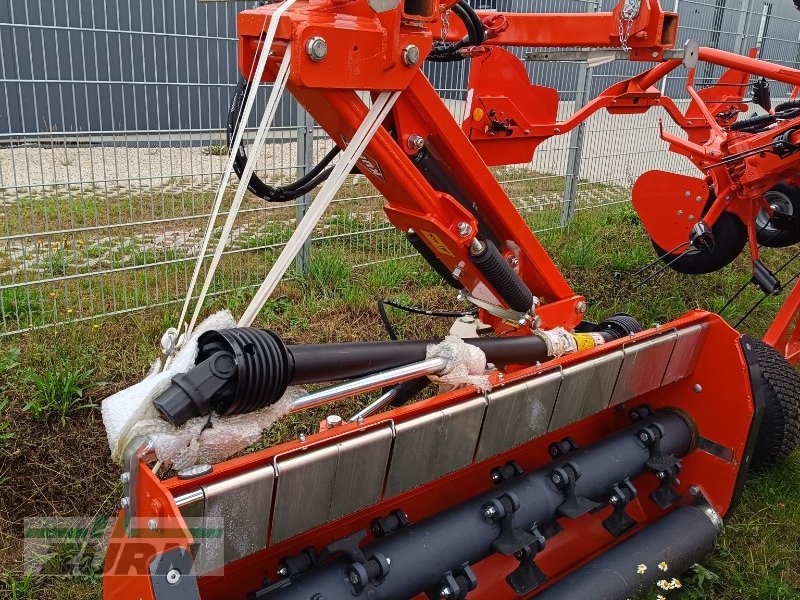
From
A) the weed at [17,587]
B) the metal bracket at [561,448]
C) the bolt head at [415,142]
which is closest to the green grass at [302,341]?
the weed at [17,587]

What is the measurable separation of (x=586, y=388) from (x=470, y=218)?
2.25 feet

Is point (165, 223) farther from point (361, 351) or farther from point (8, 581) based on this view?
point (361, 351)

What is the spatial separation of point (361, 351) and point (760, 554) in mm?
1957

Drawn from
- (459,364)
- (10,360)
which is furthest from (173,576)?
(10,360)

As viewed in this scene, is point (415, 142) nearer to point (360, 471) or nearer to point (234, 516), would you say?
point (360, 471)

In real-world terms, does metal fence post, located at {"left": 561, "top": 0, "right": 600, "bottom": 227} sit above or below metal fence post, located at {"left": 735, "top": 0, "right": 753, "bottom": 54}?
below

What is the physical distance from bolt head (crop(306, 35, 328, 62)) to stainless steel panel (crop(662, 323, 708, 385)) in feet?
5.42

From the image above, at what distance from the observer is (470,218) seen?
246cm

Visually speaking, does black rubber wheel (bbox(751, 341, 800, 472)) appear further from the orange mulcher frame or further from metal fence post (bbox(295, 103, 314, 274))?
metal fence post (bbox(295, 103, 314, 274))

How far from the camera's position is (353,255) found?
17.2 feet

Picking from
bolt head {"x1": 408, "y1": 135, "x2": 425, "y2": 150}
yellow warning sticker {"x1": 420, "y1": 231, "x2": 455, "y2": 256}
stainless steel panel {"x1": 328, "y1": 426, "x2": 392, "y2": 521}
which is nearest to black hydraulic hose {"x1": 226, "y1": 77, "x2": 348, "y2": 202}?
bolt head {"x1": 408, "y1": 135, "x2": 425, "y2": 150}

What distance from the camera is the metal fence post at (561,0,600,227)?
6.43 meters

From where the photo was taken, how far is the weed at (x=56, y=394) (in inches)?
122

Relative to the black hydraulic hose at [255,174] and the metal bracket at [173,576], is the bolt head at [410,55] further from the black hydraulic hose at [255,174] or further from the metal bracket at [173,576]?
the metal bracket at [173,576]
